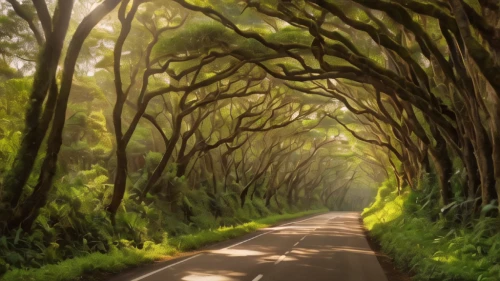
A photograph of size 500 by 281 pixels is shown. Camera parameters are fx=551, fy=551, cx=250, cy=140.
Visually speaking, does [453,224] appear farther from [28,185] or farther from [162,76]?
[162,76]

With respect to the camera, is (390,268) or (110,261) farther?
(390,268)

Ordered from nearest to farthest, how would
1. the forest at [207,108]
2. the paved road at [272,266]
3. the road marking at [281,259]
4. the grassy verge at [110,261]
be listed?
the grassy verge at [110,261] → the paved road at [272,266] → the forest at [207,108] → the road marking at [281,259]

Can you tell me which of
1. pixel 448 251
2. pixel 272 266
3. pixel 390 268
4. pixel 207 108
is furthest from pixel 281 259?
pixel 207 108

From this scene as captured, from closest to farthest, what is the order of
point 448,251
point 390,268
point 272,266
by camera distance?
point 448,251
point 272,266
point 390,268

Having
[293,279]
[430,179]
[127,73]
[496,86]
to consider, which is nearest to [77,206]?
[293,279]

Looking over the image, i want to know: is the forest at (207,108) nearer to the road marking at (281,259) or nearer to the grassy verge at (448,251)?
the grassy verge at (448,251)

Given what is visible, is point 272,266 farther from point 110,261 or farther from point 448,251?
point 448,251

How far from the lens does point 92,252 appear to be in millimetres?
14039

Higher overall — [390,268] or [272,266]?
[272,266]

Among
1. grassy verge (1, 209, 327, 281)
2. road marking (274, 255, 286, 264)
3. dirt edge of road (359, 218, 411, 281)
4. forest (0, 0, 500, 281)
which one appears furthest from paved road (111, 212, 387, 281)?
forest (0, 0, 500, 281)

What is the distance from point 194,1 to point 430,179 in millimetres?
11794

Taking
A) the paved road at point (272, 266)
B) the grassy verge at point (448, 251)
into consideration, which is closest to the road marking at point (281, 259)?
the paved road at point (272, 266)

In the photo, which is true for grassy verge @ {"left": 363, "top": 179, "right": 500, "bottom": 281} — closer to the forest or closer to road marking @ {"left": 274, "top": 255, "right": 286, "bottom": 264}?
the forest

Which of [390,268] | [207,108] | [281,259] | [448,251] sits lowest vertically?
[390,268]
